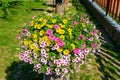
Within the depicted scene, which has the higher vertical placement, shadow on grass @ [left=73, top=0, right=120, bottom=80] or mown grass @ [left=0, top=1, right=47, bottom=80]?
mown grass @ [left=0, top=1, right=47, bottom=80]

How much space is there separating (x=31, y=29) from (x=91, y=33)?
0.98 m

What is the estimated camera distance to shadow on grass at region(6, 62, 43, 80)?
5664 millimetres

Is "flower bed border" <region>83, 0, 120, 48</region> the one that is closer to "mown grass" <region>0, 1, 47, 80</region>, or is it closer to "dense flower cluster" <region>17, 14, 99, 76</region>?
"mown grass" <region>0, 1, 47, 80</region>

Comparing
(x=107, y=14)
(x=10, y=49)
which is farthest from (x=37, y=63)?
(x=107, y=14)

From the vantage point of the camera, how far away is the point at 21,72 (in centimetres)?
592

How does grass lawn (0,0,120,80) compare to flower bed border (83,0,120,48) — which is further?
flower bed border (83,0,120,48)

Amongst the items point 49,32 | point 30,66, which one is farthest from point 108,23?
point 49,32

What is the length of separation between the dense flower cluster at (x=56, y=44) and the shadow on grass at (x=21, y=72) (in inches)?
47.9

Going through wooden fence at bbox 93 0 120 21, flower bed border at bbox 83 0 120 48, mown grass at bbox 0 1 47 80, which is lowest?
mown grass at bbox 0 1 47 80

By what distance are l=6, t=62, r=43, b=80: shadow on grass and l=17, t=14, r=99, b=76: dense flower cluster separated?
1.22 m

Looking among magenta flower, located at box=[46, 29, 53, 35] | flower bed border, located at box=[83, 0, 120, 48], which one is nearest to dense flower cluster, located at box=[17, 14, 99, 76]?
magenta flower, located at box=[46, 29, 53, 35]

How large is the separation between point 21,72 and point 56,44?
1891 mm

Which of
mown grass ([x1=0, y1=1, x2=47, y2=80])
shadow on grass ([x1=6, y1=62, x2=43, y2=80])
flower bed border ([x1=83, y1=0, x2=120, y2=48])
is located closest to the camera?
shadow on grass ([x1=6, y1=62, x2=43, y2=80])

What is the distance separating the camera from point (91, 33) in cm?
474
